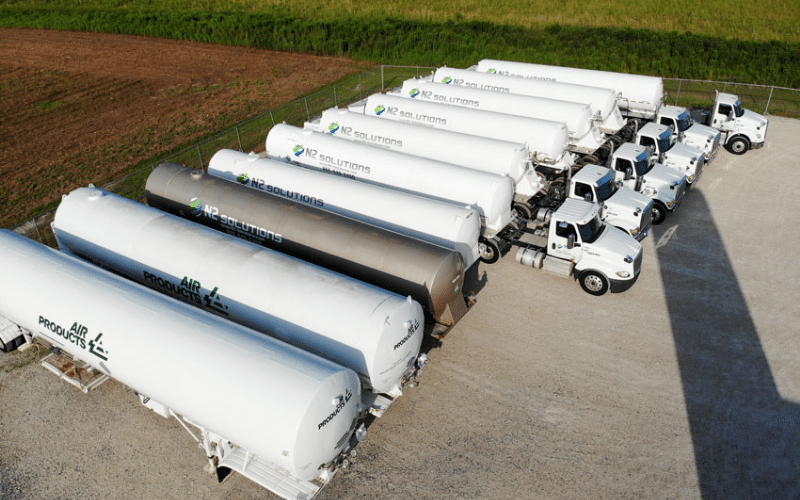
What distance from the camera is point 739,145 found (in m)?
27.8

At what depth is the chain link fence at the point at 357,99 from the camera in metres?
27.7

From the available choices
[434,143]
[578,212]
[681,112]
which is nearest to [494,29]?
[681,112]

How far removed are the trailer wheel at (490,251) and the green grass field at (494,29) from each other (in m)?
25.0

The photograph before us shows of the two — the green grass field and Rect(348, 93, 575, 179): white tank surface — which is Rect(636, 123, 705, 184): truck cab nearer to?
Rect(348, 93, 575, 179): white tank surface

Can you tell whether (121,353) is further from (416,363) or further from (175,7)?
(175,7)

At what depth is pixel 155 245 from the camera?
15289 mm

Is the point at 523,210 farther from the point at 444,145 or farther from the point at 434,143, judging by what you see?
the point at 434,143

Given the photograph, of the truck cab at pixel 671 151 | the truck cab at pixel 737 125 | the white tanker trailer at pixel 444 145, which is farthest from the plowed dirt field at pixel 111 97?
the truck cab at pixel 737 125

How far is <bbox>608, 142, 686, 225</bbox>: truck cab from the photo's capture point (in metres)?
21.7

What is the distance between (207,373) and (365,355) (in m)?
3.20

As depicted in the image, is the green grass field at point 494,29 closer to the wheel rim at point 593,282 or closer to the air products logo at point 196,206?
the wheel rim at point 593,282

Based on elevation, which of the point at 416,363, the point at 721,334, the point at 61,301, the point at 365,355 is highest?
the point at 61,301

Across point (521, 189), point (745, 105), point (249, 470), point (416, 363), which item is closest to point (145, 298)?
point (249, 470)

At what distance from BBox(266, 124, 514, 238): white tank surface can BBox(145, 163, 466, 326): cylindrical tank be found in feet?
13.1
